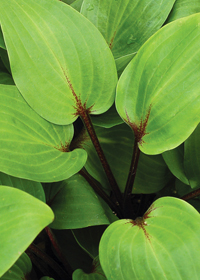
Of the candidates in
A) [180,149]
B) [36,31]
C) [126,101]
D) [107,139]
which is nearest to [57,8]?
[36,31]

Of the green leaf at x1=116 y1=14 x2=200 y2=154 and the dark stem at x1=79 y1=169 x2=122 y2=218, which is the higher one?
the green leaf at x1=116 y1=14 x2=200 y2=154

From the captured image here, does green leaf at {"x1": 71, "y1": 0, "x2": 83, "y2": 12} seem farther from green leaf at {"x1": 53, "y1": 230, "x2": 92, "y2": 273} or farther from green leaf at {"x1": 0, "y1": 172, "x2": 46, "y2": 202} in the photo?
green leaf at {"x1": 53, "y1": 230, "x2": 92, "y2": 273}

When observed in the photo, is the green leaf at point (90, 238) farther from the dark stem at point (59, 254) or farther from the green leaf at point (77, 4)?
the green leaf at point (77, 4)

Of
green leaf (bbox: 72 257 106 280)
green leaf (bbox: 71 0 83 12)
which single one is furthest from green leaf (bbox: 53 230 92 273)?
green leaf (bbox: 71 0 83 12)

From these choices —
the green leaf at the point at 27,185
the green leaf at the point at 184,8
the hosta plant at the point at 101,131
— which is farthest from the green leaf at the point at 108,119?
the green leaf at the point at 184,8

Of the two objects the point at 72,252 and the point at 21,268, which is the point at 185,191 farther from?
the point at 21,268

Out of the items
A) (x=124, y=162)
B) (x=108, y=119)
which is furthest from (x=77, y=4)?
(x=124, y=162)

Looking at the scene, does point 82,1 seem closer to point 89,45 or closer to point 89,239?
point 89,45
